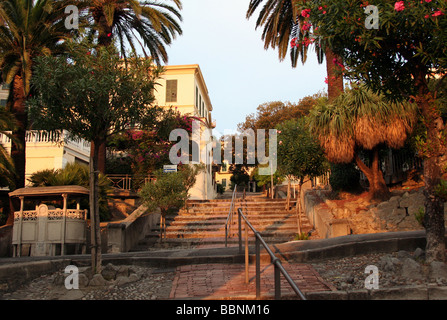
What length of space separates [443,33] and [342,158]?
6.63m

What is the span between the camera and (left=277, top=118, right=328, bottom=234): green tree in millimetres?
12180

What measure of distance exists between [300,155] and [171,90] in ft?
52.3

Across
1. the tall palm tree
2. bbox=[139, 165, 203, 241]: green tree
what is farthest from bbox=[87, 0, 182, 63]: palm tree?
bbox=[139, 165, 203, 241]: green tree

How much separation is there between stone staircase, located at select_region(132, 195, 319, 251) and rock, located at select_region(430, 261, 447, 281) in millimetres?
5483

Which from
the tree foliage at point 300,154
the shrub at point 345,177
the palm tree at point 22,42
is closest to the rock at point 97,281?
the tree foliage at point 300,154

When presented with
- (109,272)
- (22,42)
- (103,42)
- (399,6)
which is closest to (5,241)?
(22,42)

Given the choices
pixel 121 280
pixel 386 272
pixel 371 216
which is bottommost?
pixel 121 280

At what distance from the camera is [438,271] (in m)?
5.50

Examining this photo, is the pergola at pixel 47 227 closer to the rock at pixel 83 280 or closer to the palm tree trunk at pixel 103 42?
the rock at pixel 83 280

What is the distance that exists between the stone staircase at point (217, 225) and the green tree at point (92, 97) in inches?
208

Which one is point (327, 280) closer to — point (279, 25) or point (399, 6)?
point (399, 6)

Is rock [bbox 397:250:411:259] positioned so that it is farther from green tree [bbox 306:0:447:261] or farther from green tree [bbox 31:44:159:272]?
green tree [bbox 31:44:159:272]

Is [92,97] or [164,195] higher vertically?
[92,97]
